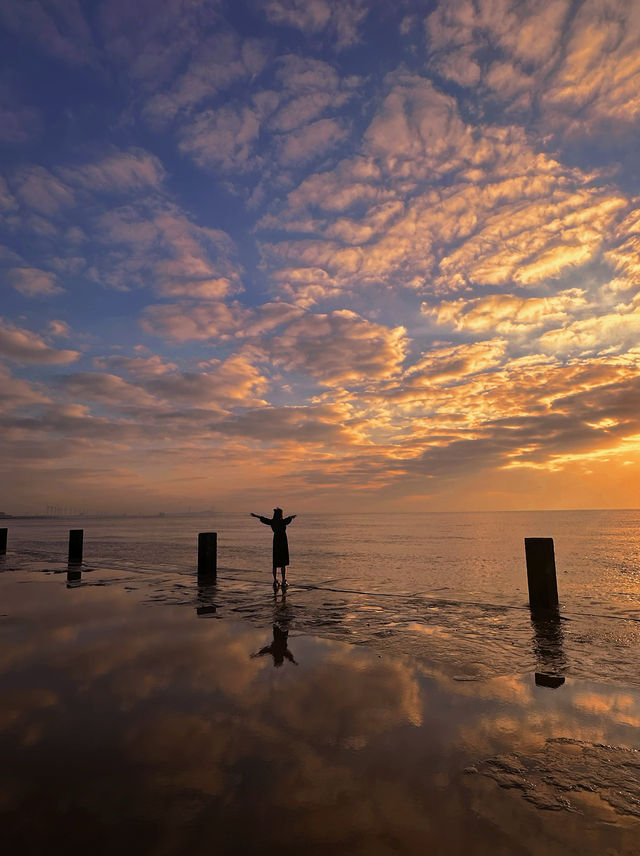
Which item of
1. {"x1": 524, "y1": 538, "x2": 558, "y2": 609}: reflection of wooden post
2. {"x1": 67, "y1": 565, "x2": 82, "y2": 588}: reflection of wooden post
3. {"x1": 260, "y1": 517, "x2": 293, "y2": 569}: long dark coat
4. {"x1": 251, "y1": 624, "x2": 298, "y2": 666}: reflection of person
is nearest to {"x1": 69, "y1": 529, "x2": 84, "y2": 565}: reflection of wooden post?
{"x1": 67, "y1": 565, "x2": 82, "y2": 588}: reflection of wooden post

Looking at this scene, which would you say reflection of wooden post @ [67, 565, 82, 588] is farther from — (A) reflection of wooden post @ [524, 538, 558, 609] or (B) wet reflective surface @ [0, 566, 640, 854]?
(A) reflection of wooden post @ [524, 538, 558, 609]

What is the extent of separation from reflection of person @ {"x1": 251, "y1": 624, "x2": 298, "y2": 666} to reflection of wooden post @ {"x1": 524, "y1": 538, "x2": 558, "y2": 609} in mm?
6514

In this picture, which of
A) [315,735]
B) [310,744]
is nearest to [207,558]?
[315,735]

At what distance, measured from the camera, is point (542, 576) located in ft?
37.7

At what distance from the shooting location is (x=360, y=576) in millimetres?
19484

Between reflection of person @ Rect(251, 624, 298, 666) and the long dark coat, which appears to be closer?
reflection of person @ Rect(251, 624, 298, 666)

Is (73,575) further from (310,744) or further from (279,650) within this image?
(310,744)

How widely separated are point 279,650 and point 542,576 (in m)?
7.30

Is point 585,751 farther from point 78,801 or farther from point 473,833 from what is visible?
point 78,801

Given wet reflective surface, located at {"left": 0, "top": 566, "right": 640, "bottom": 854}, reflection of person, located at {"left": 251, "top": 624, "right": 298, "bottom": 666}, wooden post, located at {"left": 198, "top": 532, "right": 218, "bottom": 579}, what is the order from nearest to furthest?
wet reflective surface, located at {"left": 0, "top": 566, "right": 640, "bottom": 854}
reflection of person, located at {"left": 251, "top": 624, "right": 298, "bottom": 666}
wooden post, located at {"left": 198, "top": 532, "right": 218, "bottom": 579}

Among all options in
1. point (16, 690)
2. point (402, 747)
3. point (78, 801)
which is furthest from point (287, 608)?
point (78, 801)

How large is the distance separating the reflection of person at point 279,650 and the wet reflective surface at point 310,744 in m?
0.05

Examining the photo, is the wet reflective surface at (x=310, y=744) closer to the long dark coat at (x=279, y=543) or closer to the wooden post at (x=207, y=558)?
the long dark coat at (x=279, y=543)

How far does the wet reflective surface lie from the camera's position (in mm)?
3088
